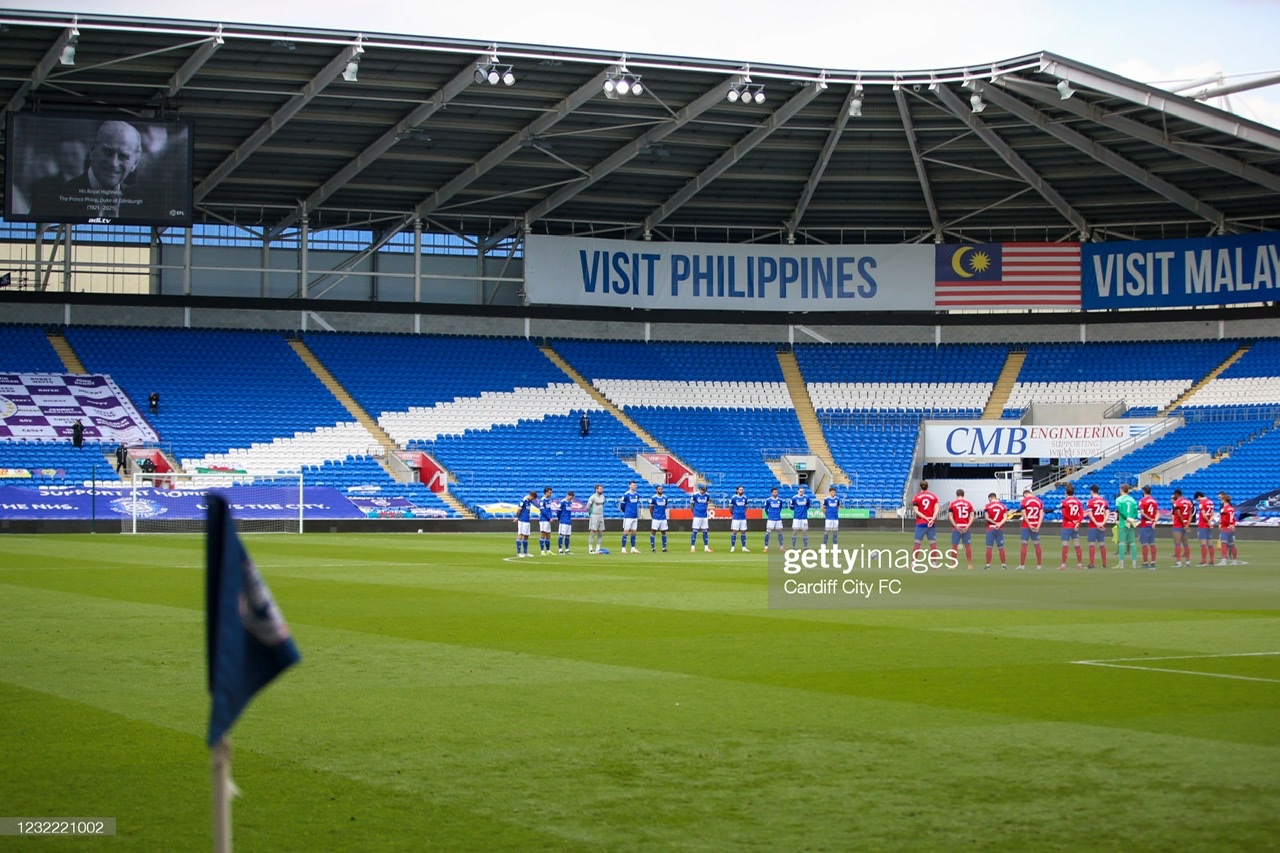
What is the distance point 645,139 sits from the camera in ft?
164

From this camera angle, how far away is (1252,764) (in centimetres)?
854

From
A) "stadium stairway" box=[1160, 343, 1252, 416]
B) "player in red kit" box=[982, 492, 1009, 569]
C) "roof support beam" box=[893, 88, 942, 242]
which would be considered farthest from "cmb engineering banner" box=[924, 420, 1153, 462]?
"player in red kit" box=[982, 492, 1009, 569]

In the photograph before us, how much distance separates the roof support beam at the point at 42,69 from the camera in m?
39.4

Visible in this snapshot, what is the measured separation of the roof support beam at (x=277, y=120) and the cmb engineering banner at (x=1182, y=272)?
3296 cm

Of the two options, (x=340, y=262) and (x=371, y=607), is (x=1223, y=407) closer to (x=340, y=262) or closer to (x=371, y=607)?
(x=340, y=262)

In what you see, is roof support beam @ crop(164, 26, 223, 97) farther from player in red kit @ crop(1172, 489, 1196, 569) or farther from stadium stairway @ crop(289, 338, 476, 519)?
player in red kit @ crop(1172, 489, 1196, 569)

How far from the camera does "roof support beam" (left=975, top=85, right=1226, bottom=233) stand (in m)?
47.4

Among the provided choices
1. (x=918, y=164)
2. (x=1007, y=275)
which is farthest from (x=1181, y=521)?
(x=1007, y=275)

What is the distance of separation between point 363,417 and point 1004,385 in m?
27.1

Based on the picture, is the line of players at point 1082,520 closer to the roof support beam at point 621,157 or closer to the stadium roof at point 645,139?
the stadium roof at point 645,139

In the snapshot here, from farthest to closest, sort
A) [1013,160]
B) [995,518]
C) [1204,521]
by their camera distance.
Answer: [1013,160] < [1204,521] < [995,518]

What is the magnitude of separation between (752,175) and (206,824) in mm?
50948

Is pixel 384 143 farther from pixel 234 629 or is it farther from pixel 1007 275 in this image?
pixel 234 629

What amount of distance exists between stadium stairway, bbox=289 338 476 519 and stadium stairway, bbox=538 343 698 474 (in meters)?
7.66
